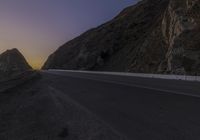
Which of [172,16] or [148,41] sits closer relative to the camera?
[172,16]

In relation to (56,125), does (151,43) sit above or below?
above

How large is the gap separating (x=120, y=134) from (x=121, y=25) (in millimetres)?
78521

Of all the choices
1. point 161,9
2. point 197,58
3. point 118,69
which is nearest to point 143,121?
point 197,58

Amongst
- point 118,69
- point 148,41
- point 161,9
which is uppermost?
point 161,9

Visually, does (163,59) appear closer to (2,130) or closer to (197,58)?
(197,58)

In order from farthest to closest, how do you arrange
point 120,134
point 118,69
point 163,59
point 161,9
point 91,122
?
1. point 161,9
2. point 118,69
3. point 163,59
4. point 91,122
5. point 120,134

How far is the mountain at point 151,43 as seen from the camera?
40.6m

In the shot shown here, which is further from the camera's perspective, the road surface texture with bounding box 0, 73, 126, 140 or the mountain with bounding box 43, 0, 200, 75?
the mountain with bounding box 43, 0, 200, 75

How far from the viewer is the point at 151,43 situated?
54125mm

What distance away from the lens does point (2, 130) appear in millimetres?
10227

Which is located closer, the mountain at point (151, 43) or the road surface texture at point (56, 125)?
the road surface texture at point (56, 125)

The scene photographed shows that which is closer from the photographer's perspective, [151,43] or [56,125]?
[56,125]

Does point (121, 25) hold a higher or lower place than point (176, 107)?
higher

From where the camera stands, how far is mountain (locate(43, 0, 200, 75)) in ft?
133
